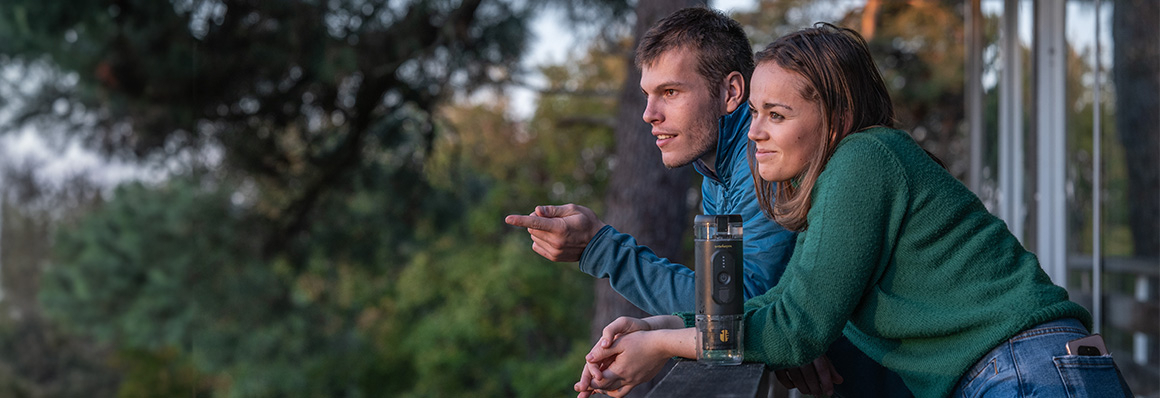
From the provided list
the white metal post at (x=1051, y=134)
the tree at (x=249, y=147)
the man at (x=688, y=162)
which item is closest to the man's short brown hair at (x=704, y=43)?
the man at (x=688, y=162)

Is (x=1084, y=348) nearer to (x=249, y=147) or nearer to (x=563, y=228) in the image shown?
(x=563, y=228)

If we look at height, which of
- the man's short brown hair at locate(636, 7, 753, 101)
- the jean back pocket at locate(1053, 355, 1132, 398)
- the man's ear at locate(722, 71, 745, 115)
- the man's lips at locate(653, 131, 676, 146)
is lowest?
the jean back pocket at locate(1053, 355, 1132, 398)

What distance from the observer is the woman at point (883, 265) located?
1.18 m

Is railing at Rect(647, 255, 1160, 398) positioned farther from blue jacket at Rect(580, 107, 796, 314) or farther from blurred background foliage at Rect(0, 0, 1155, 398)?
blue jacket at Rect(580, 107, 796, 314)

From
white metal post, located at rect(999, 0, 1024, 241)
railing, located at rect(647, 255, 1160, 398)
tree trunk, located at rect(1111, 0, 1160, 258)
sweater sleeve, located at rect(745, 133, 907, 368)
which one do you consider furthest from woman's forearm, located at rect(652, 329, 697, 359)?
white metal post, located at rect(999, 0, 1024, 241)

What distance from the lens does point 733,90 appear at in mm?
1715

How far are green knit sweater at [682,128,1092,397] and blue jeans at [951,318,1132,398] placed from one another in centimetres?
2

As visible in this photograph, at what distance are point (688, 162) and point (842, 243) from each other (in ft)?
1.86

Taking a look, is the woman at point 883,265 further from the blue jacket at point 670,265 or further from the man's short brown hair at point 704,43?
the man's short brown hair at point 704,43

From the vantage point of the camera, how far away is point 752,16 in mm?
9992

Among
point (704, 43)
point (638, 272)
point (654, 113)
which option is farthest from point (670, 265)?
point (704, 43)

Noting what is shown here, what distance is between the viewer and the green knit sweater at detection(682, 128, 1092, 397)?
1.18 m

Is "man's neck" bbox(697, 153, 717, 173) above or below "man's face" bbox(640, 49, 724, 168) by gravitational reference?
below

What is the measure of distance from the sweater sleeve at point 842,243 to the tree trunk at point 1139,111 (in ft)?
9.36
